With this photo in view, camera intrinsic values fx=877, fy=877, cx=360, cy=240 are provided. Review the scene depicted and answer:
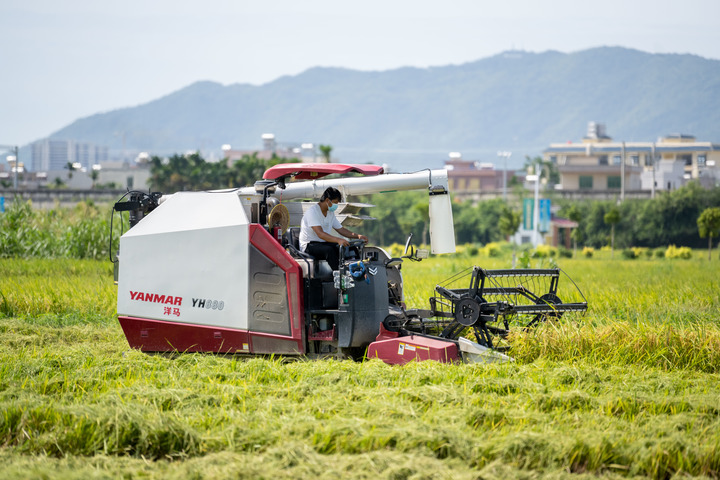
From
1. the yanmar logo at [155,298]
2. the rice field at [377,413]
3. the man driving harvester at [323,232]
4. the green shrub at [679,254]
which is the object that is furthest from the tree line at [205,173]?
the rice field at [377,413]

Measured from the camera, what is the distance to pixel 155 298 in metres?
11.2

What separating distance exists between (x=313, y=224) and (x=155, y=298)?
2.29 m

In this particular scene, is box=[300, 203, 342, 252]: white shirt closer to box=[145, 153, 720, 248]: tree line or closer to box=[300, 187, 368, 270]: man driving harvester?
box=[300, 187, 368, 270]: man driving harvester

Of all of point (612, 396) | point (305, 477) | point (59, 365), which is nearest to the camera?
point (305, 477)

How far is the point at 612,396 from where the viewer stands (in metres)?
8.28

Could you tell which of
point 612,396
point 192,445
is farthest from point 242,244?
point 612,396

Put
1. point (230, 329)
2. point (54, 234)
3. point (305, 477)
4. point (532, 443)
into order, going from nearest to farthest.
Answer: point (305, 477) → point (532, 443) → point (230, 329) → point (54, 234)

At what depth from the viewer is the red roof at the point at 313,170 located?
10992 mm

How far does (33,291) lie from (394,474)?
12.7 meters

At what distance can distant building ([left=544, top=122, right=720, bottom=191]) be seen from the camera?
299 feet

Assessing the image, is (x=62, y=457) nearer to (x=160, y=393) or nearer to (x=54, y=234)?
(x=160, y=393)

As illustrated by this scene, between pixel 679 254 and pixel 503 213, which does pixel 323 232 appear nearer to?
pixel 679 254

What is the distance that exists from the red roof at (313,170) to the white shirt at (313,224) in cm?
54

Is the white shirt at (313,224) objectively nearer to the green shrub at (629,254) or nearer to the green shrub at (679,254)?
the green shrub at (629,254)
